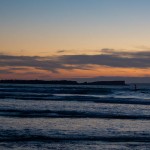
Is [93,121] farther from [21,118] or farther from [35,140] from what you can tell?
[35,140]

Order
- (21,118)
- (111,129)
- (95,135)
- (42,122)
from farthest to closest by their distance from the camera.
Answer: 1. (21,118)
2. (42,122)
3. (111,129)
4. (95,135)

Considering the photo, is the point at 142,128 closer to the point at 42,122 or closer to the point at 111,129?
the point at 111,129

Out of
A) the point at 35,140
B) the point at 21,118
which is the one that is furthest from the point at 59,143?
the point at 21,118

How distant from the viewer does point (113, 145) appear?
648 inches

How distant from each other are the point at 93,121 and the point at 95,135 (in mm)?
5549

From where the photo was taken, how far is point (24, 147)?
614 inches

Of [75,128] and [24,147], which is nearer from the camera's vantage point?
[24,147]

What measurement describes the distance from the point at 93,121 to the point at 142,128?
12.0 feet

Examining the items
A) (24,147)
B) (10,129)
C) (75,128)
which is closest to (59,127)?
(75,128)

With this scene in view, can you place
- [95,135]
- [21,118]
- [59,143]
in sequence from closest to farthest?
[59,143], [95,135], [21,118]

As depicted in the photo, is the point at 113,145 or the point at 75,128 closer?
the point at 113,145

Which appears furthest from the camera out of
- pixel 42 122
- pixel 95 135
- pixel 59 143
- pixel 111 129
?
pixel 42 122

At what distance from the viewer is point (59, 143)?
656 inches

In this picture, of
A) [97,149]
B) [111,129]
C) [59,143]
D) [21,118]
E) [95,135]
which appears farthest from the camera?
[21,118]
